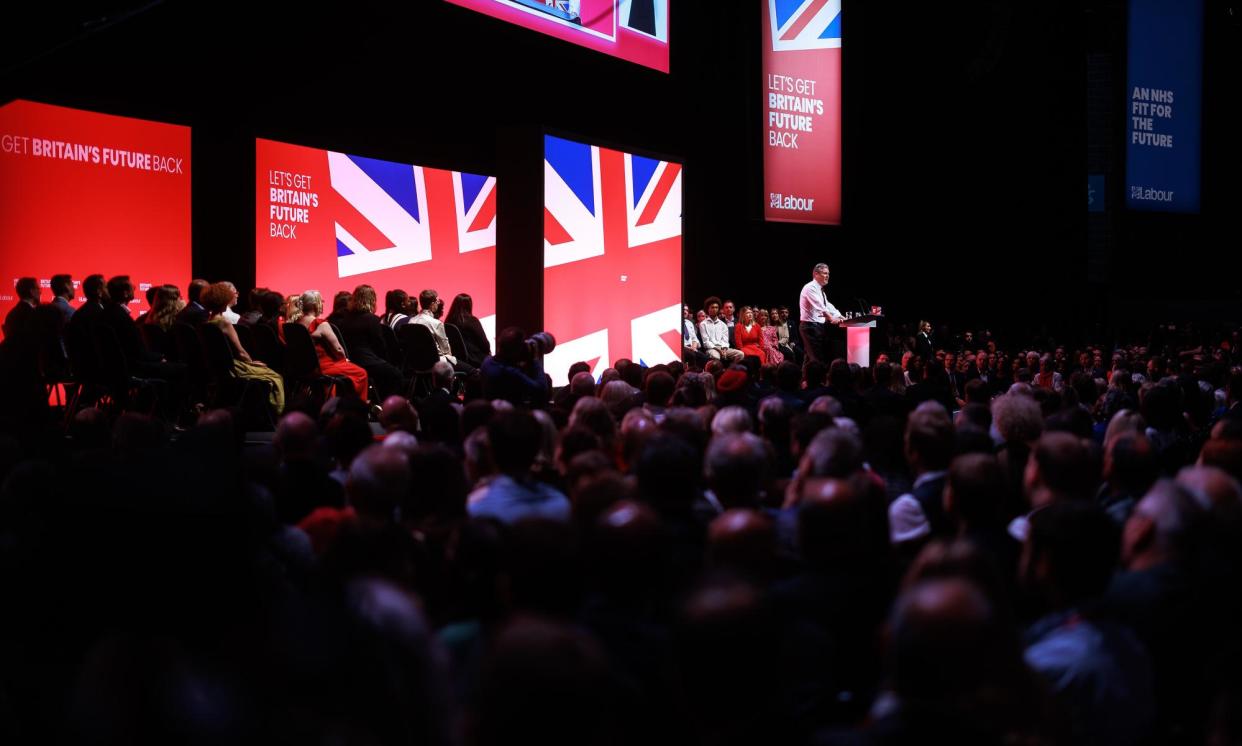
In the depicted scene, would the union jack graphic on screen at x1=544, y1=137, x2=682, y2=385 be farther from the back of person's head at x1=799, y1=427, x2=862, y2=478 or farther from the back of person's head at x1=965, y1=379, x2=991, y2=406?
the back of person's head at x1=799, y1=427, x2=862, y2=478

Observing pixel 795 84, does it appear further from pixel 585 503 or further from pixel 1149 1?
pixel 585 503

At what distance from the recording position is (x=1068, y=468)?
289 cm

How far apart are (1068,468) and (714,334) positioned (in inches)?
399

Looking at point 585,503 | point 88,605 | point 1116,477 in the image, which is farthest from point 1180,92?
point 88,605

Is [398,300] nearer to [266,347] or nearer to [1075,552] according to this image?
[266,347]

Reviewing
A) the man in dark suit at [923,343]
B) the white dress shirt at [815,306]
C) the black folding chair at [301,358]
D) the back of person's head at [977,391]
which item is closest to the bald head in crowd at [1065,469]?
the back of person's head at [977,391]

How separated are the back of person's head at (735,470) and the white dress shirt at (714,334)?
32.0ft

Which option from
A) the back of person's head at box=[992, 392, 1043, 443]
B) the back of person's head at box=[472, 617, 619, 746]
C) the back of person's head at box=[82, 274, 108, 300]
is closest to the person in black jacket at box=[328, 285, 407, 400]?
the back of person's head at box=[82, 274, 108, 300]

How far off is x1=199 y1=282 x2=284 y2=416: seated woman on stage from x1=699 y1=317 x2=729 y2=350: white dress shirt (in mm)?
6563

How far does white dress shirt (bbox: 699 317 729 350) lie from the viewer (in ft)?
42.2

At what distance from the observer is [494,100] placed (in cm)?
1186

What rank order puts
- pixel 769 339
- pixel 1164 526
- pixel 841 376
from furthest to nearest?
pixel 769 339
pixel 841 376
pixel 1164 526

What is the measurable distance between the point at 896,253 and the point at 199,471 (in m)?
16.0

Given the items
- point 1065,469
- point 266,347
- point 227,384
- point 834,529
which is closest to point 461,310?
point 266,347
